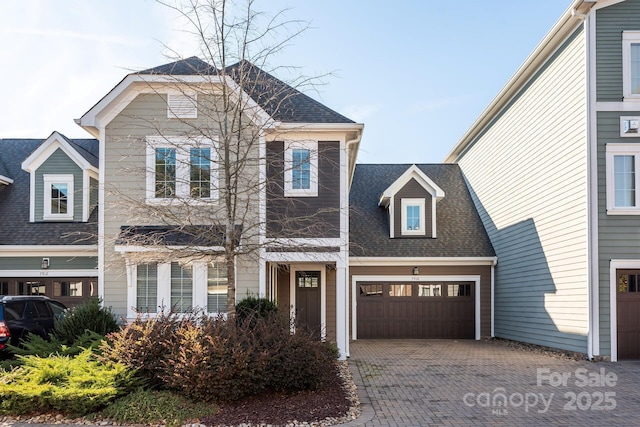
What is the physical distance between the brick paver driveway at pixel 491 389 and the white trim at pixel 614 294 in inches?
18.9

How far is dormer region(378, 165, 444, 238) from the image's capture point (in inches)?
779

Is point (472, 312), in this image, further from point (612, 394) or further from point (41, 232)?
point (41, 232)

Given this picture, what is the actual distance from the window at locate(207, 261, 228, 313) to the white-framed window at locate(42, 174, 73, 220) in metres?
5.79

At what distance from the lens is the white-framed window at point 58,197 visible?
1667 centimetres

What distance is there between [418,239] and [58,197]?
483 inches

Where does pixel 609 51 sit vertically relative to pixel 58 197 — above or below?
above

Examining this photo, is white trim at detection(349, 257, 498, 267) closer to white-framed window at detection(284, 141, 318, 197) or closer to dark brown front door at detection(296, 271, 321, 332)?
dark brown front door at detection(296, 271, 321, 332)

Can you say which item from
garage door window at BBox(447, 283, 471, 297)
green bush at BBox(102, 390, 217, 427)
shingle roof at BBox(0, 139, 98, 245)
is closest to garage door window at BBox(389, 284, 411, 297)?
garage door window at BBox(447, 283, 471, 297)

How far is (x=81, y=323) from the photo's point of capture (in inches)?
460

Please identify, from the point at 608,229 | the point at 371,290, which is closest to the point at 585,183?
the point at 608,229

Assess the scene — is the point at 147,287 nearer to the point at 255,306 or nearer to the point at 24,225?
the point at 255,306

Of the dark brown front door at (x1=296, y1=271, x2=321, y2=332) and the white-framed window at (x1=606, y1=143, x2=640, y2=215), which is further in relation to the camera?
the dark brown front door at (x1=296, y1=271, x2=321, y2=332)

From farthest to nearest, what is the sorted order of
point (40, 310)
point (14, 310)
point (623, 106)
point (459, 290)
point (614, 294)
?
point (459, 290) < point (623, 106) < point (614, 294) < point (40, 310) < point (14, 310)

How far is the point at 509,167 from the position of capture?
18719 mm
